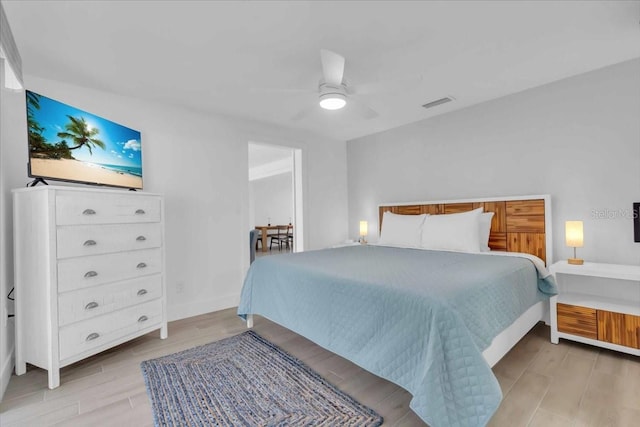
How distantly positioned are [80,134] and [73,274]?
3.69ft

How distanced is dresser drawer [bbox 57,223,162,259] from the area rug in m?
0.92

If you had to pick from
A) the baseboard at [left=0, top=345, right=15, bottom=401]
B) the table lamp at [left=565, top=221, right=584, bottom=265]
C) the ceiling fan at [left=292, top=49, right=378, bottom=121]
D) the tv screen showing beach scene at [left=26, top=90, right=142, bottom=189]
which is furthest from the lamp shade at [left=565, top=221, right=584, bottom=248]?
the baseboard at [left=0, top=345, right=15, bottom=401]

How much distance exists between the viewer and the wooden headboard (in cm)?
287

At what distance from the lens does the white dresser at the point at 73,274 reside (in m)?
1.96

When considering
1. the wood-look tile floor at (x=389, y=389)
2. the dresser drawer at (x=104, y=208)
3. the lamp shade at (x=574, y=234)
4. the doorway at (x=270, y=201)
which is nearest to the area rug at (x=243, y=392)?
the wood-look tile floor at (x=389, y=389)

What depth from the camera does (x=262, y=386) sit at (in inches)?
75.1

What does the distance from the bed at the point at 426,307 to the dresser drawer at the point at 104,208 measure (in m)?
1.08

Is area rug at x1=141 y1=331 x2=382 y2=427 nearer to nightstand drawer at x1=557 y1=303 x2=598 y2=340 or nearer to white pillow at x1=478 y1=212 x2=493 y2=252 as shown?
nightstand drawer at x1=557 y1=303 x2=598 y2=340

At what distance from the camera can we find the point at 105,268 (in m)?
2.25

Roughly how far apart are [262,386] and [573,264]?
2.68 meters

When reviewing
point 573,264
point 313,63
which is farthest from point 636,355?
point 313,63

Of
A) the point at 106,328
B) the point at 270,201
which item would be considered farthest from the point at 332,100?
the point at 270,201

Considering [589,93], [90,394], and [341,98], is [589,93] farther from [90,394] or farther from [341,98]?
[90,394]

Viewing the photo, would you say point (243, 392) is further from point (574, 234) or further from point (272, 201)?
point (272, 201)
